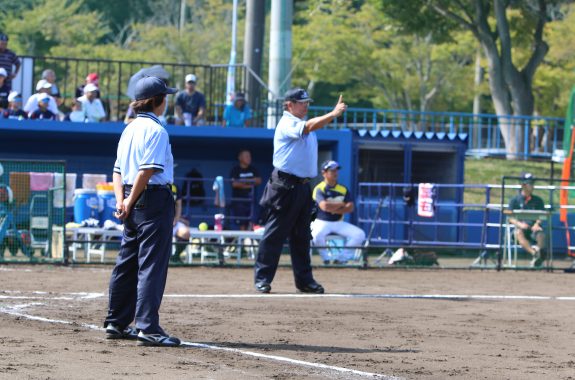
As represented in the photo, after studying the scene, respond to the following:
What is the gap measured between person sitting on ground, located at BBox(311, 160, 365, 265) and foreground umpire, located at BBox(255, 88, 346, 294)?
19.2 ft

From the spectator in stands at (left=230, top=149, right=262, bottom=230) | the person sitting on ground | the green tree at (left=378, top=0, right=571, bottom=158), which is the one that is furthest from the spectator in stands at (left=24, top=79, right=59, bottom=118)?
the green tree at (left=378, top=0, right=571, bottom=158)

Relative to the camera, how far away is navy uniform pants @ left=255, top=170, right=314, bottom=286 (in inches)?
482

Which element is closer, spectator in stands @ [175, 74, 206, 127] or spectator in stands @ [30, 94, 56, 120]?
spectator in stands @ [30, 94, 56, 120]

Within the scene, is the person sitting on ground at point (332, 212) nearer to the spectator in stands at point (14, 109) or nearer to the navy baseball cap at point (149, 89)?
the spectator in stands at point (14, 109)

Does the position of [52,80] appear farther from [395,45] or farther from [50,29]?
[50,29]

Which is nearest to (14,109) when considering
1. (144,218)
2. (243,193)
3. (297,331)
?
(243,193)

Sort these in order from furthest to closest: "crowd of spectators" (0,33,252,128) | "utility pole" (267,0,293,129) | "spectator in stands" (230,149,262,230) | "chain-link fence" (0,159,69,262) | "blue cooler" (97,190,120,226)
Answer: "utility pole" (267,0,293,129) < "spectator in stands" (230,149,262,230) < "crowd of spectators" (0,33,252,128) < "blue cooler" (97,190,120,226) < "chain-link fence" (0,159,69,262)

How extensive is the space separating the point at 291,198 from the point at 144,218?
13.3 ft

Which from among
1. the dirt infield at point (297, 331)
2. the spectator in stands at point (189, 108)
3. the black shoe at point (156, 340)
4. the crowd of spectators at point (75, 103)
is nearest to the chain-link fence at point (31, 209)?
the dirt infield at point (297, 331)

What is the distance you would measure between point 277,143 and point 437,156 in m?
13.2

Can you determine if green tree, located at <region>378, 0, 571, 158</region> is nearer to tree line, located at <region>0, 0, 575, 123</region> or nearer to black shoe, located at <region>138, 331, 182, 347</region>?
tree line, located at <region>0, 0, 575, 123</region>

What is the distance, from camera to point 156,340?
8234 mm

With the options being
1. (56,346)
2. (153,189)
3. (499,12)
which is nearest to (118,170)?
(153,189)

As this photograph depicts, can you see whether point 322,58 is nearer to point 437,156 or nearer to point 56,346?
point 437,156
